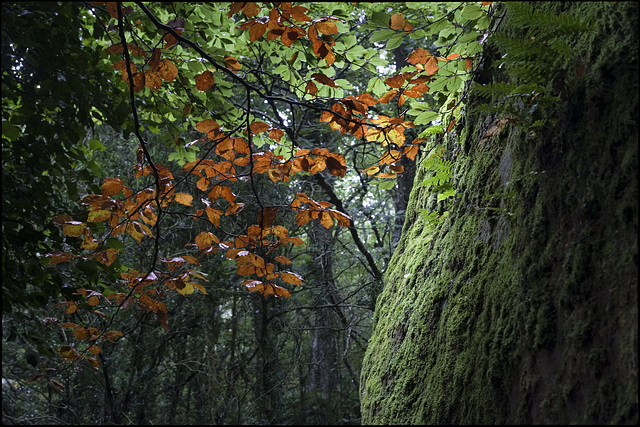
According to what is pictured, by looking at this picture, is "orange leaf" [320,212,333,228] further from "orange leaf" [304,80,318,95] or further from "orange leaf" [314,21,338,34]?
"orange leaf" [314,21,338,34]

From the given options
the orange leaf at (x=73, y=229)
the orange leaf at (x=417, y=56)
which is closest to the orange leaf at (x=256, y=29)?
the orange leaf at (x=417, y=56)

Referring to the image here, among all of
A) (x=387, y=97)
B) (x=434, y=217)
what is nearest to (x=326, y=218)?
(x=434, y=217)

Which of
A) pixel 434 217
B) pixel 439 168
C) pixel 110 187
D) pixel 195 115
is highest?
pixel 195 115

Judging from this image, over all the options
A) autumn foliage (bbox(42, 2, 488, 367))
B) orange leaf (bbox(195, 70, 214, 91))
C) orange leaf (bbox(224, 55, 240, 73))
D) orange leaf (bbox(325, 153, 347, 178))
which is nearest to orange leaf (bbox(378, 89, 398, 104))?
autumn foliage (bbox(42, 2, 488, 367))

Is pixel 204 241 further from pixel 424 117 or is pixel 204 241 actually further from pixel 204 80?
pixel 424 117

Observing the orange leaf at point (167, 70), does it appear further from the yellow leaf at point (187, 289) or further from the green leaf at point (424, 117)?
the green leaf at point (424, 117)

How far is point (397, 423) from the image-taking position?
178cm

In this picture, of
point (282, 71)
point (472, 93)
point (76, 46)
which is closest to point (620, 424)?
point (472, 93)

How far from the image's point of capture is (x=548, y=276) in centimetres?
122

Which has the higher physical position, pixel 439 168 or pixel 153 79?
pixel 153 79

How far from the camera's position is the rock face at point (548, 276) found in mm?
979

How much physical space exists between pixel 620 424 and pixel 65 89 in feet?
10.0

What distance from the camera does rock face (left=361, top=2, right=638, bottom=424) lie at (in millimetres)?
979

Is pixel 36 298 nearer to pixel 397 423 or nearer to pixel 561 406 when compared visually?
pixel 397 423
